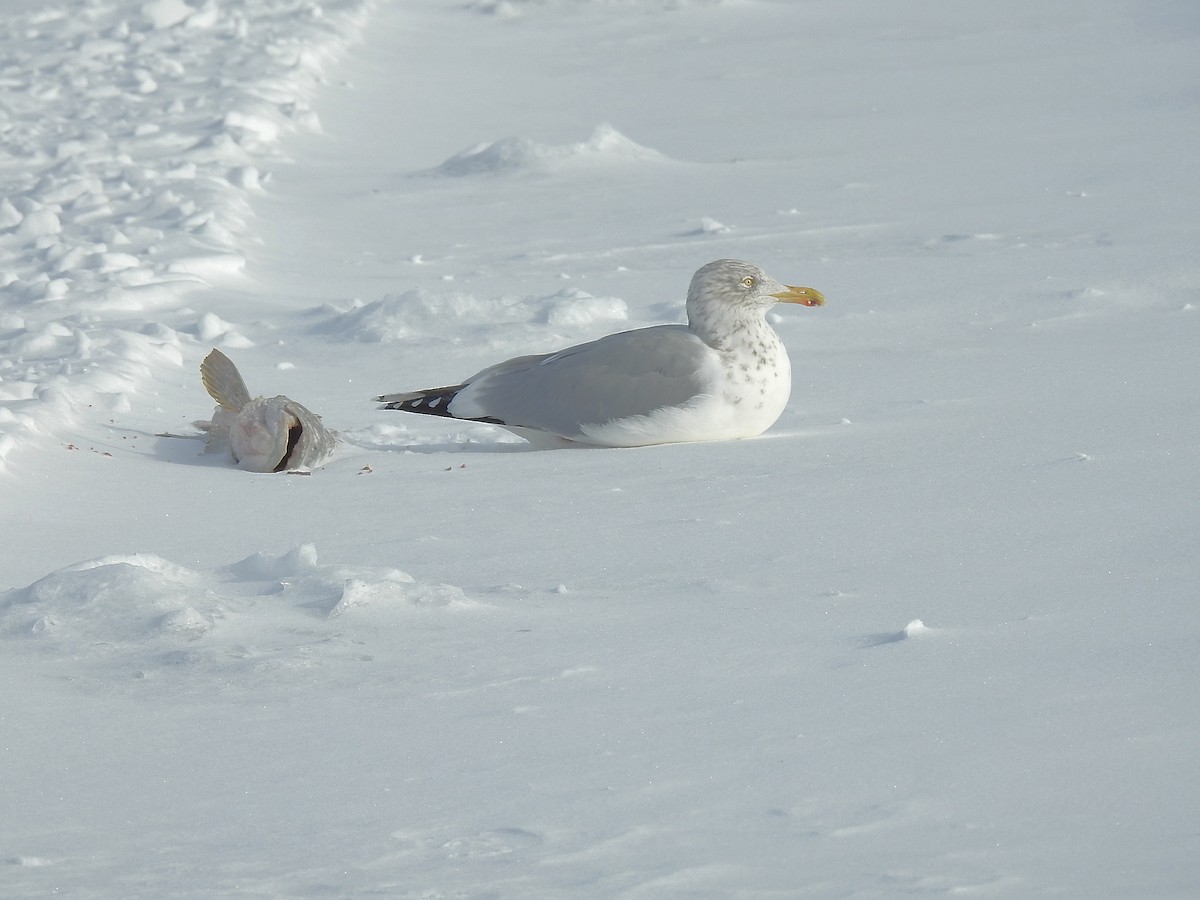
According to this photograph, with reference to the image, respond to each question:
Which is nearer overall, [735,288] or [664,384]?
[664,384]

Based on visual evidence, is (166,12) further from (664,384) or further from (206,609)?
(206,609)

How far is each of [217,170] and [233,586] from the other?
7344mm

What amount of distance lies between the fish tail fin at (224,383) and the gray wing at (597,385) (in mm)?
747

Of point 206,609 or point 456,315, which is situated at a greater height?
point 206,609

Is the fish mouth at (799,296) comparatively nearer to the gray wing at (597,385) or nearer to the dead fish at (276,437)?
the gray wing at (597,385)

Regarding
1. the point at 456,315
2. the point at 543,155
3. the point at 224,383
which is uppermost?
the point at 543,155

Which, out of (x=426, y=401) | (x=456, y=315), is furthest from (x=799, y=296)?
(x=456, y=315)

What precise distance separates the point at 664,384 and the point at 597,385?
202 mm

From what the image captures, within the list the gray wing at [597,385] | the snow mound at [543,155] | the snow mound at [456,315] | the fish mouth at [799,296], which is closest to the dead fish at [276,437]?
the gray wing at [597,385]

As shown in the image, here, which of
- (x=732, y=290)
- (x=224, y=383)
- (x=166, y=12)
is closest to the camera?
(x=732, y=290)

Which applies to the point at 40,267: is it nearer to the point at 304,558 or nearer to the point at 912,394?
the point at 912,394

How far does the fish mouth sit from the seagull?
0.11 ft

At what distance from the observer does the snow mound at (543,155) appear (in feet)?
32.5

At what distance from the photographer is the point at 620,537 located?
12.6 feet
